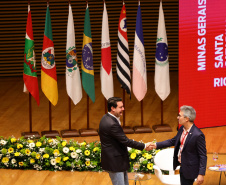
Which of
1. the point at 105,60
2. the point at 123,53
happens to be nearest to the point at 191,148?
the point at 123,53

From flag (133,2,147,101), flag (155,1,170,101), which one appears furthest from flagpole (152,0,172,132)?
flag (133,2,147,101)

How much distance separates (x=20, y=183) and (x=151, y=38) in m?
7.42

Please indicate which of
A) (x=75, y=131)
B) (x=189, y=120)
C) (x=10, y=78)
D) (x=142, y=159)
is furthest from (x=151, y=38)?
(x=189, y=120)

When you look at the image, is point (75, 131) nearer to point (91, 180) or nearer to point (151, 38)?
point (91, 180)

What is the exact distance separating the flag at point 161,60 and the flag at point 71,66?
149 centimetres

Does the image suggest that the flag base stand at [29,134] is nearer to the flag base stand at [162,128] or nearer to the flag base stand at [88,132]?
the flag base stand at [88,132]

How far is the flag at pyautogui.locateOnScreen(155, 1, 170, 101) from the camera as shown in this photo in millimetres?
9906

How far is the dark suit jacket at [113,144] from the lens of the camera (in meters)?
6.29

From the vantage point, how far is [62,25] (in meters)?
14.3

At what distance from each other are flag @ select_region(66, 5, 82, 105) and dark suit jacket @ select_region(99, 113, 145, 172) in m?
3.67

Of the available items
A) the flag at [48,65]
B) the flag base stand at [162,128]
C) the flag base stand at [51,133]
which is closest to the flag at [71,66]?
the flag at [48,65]

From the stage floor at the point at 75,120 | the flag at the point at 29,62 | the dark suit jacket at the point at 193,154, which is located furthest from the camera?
the flag at the point at 29,62

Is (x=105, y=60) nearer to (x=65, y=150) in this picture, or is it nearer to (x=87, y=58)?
(x=87, y=58)

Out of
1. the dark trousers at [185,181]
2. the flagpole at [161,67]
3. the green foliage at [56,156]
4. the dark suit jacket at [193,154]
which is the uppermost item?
the flagpole at [161,67]
